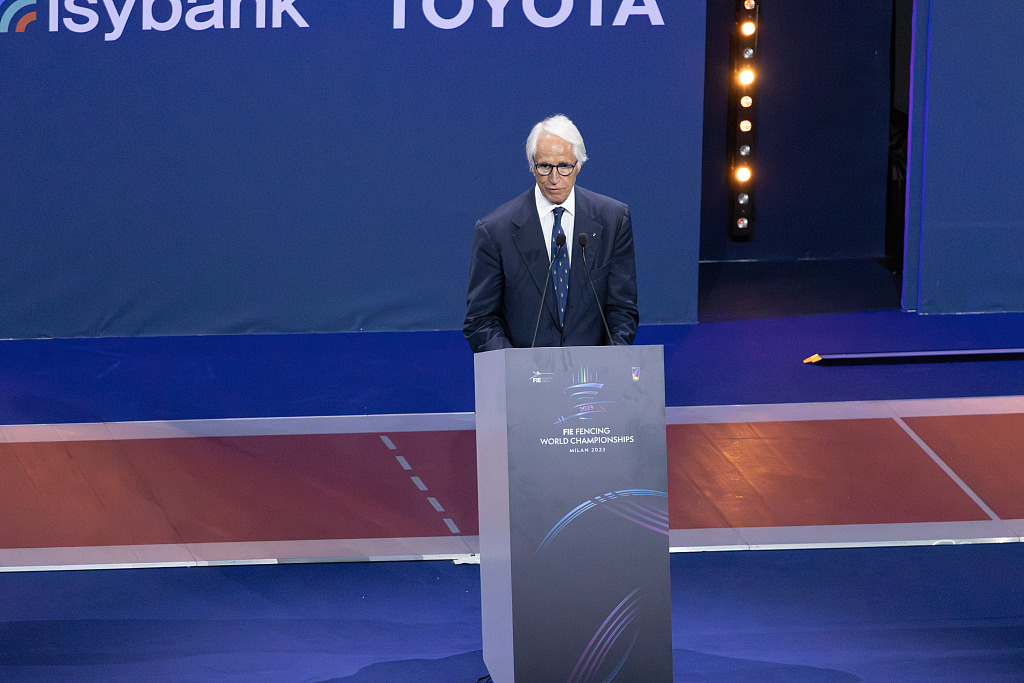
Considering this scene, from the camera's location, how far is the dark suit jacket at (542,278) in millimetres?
2660

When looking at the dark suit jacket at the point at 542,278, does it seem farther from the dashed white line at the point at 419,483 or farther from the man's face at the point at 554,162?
the dashed white line at the point at 419,483

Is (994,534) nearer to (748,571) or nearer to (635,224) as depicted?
(748,571)

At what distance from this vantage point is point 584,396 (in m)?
2.23

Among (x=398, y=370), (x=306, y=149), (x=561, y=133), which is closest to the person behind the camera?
(x=561, y=133)

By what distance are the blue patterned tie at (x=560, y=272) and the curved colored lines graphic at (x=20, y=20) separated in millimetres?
5296

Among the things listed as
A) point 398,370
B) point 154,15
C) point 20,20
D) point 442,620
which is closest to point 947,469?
point 442,620

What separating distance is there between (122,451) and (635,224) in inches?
147

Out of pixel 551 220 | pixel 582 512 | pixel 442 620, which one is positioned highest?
pixel 551 220

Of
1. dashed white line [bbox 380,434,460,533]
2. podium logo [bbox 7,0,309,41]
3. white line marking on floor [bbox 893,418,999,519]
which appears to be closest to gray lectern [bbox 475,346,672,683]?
dashed white line [bbox 380,434,460,533]

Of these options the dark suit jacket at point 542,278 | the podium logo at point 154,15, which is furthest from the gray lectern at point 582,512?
the podium logo at point 154,15

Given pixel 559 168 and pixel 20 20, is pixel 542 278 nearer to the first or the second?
pixel 559 168

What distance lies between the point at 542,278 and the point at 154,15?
4.96m

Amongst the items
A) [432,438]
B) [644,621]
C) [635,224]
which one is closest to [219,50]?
[635,224]

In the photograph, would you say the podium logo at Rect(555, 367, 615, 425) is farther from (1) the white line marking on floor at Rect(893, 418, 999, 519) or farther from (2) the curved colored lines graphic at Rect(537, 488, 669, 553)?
(1) the white line marking on floor at Rect(893, 418, 999, 519)
